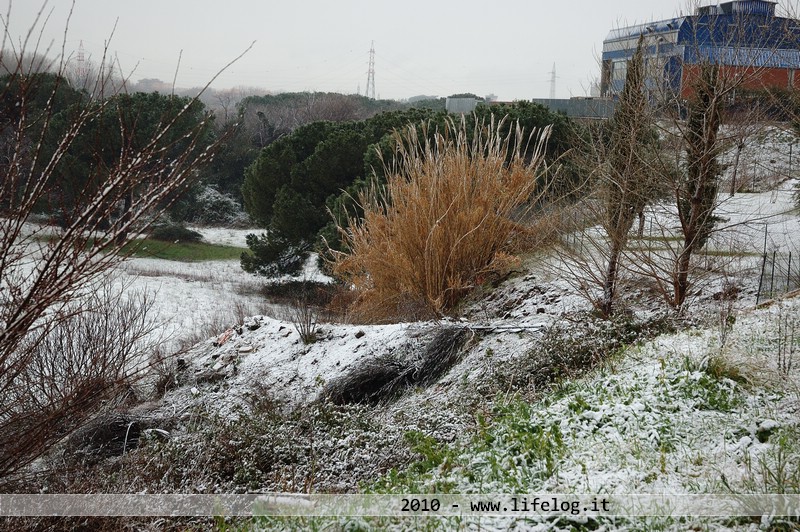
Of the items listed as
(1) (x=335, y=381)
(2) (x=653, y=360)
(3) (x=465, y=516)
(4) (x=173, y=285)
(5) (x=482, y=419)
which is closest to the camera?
(3) (x=465, y=516)

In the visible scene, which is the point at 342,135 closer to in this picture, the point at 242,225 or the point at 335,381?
the point at 335,381

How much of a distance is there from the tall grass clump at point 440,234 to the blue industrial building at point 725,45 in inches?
70.6

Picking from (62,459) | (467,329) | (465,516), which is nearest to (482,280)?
(467,329)

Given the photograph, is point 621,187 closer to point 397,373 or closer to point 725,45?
point 725,45

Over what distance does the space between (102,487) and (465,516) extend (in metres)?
2.60

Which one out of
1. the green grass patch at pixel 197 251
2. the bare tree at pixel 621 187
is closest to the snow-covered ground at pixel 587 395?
the bare tree at pixel 621 187

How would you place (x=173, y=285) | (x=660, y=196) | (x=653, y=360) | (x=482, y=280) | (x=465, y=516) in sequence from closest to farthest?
1. (x=465, y=516)
2. (x=653, y=360)
3. (x=660, y=196)
4. (x=482, y=280)
5. (x=173, y=285)

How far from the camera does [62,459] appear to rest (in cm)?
559

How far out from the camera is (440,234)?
25.3 feet

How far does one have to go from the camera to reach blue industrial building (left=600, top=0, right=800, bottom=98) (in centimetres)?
574

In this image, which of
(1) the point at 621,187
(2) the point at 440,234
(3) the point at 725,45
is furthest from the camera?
(2) the point at 440,234

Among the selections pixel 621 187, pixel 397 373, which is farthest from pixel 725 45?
pixel 397 373

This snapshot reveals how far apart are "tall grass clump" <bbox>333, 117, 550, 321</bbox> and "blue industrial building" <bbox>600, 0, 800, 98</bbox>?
1.79m

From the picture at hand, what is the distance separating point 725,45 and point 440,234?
3386mm
